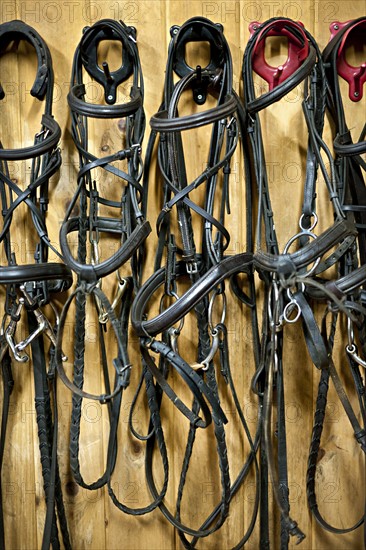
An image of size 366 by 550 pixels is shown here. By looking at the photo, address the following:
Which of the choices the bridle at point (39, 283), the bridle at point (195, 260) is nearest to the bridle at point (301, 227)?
the bridle at point (195, 260)

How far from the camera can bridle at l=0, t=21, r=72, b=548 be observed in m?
1.17

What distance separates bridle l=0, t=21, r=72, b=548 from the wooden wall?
0.05 m

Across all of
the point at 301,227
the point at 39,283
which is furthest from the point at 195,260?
the point at 39,283

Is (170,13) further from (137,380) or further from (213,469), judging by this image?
(213,469)

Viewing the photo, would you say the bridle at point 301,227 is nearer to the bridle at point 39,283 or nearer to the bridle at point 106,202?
the bridle at point 106,202

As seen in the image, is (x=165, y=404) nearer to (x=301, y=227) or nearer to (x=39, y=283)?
(x=39, y=283)

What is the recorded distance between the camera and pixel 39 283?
122 cm

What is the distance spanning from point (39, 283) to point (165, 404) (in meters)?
0.41

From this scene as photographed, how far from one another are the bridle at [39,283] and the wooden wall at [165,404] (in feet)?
0.16

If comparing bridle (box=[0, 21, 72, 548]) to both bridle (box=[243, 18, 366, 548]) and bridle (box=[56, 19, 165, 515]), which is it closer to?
bridle (box=[56, 19, 165, 515])

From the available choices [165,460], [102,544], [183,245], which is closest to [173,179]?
[183,245]

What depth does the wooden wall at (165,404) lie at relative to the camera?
1.26m

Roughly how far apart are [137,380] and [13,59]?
0.78 meters

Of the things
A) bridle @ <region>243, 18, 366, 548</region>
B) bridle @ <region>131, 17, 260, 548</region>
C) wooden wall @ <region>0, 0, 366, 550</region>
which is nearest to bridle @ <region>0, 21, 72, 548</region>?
wooden wall @ <region>0, 0, 366, 550</region>
